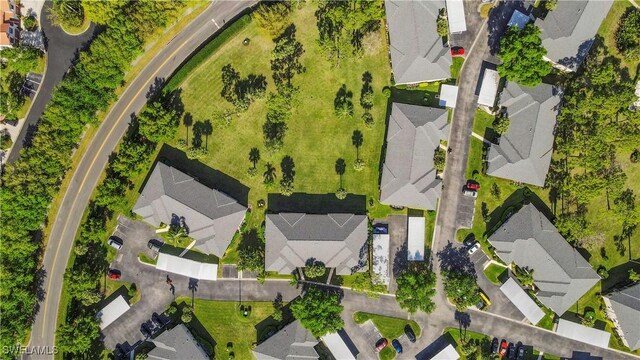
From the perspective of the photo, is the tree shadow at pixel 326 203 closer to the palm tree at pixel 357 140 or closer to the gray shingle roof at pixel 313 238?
the gray shingle roof at pixel 313 238

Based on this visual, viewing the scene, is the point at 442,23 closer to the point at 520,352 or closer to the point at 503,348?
the point at 503,348

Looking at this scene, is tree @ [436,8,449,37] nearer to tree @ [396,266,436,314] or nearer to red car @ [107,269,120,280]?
tree @ [396,266,436,314]

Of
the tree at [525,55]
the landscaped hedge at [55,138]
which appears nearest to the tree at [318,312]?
the landscaped hedge at [55,138]

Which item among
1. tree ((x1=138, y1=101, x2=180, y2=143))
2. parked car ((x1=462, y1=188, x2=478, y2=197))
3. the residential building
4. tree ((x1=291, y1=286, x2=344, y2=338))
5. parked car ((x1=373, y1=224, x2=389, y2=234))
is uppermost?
the residential building

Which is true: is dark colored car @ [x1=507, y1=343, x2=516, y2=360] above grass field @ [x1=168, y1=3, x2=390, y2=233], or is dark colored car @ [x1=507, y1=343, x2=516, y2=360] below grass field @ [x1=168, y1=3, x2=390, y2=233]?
below

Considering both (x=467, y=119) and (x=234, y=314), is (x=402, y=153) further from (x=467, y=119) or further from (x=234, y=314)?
(x=234, y=314)

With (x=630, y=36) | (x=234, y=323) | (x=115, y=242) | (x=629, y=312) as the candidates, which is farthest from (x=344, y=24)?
(x=629, y=312)

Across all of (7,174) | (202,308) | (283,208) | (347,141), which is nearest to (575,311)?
(347,141)

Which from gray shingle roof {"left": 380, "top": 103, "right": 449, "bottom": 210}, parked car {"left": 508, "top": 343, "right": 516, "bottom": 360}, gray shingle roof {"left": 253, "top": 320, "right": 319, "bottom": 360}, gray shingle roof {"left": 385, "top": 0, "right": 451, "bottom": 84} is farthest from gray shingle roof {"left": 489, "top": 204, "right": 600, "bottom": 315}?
gray shingle roof {"left": 253, "top": 320, "right": 319, "bottom": 360}
